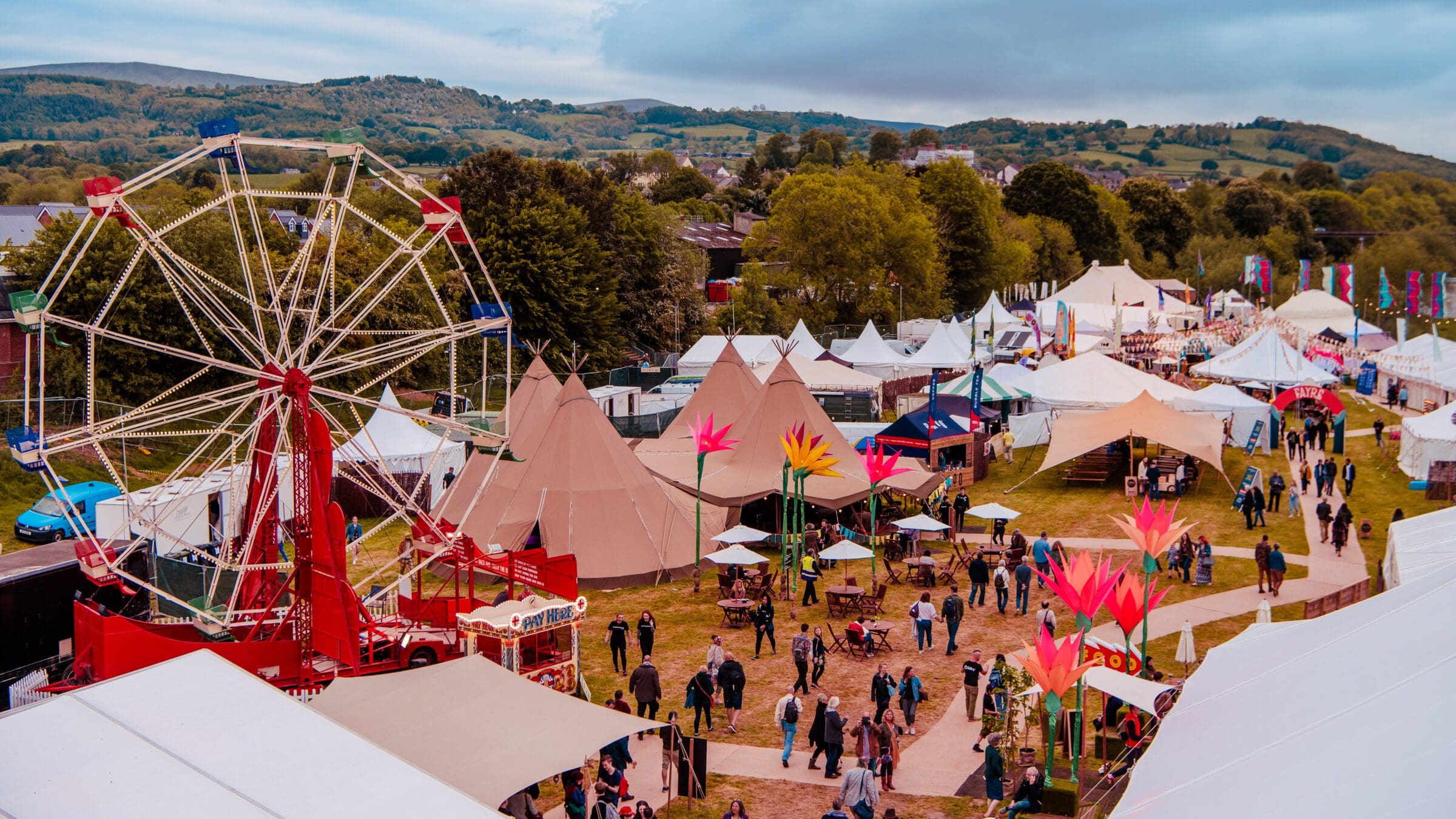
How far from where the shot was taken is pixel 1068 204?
86.1m

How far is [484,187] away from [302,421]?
99.4ft

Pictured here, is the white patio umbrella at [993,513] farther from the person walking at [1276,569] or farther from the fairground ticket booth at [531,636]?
the fairground ticket booth at [531,636]

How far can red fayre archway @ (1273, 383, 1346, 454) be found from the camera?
103 feet

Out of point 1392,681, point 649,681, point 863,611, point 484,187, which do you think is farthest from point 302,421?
point 484,187

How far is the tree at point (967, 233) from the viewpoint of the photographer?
7038 centimetres

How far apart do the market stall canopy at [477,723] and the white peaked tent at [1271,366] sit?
3158cm

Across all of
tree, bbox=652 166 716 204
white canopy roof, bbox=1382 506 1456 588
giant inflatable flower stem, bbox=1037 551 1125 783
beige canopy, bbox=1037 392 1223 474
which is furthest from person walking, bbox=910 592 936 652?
tree, bbox=652 166 716 204

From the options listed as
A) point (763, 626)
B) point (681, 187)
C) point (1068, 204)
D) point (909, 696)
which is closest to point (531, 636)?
point (763, 626)

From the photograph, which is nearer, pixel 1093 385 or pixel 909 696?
pixel 909 696

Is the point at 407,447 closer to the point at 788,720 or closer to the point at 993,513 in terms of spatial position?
the point at 993,513

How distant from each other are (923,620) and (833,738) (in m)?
4.54

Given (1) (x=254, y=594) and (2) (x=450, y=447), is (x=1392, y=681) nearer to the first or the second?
(1) (x=254, y=594)

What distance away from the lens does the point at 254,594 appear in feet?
48.0

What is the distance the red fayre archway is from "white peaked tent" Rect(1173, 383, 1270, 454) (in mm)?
1041
